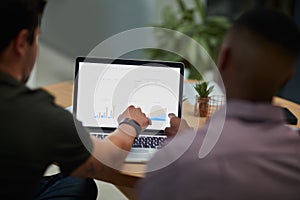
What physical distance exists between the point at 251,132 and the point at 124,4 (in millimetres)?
3349

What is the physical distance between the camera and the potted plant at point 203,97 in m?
2.04

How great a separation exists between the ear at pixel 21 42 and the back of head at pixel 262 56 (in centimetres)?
50

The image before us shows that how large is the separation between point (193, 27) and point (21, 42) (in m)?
2.98

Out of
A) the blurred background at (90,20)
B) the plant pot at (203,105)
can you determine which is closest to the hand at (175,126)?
the plant pot at (203,105)

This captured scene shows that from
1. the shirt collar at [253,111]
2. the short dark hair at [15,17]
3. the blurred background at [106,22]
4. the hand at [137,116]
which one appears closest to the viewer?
the shirt collar at [253,111]

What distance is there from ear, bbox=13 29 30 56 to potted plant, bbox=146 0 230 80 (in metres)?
2.68

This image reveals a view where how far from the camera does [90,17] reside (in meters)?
4.23

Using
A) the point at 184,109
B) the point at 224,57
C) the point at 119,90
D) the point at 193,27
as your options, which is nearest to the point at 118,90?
the point at 119,90

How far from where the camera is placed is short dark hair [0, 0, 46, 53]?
45.0 inches

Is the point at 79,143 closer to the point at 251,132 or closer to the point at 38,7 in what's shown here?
the point at 38,7

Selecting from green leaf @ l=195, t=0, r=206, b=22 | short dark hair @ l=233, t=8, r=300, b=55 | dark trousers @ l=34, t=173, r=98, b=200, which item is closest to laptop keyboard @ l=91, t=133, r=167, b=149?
dark trousers @ l=34, t=173, r=98, b=200

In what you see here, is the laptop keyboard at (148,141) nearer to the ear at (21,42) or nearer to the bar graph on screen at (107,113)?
the bar graph on screen at (107,113)

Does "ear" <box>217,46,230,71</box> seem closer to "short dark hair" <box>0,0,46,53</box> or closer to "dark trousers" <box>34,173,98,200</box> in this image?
"short dark hair" <box>0,0,46,53</box>

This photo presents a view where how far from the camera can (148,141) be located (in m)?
1.73
